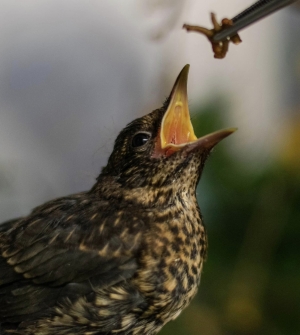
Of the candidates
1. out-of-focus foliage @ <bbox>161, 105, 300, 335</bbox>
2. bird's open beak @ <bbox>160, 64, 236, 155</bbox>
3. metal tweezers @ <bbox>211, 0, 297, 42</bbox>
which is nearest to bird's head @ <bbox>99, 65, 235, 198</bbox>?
bird's open beak @ <bbox>160, 64, 236, 155</bbox>

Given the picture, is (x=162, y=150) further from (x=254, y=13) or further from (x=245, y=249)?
(x=245, y=249)

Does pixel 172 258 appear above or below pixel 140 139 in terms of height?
below

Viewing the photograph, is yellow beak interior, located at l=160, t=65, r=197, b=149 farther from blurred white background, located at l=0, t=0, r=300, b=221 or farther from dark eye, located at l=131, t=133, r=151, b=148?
blurred white background, located at l=0, t=0, r=300, b=221

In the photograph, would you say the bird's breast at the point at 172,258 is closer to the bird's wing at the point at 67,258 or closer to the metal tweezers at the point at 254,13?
the bird's wing at the point at 67,258

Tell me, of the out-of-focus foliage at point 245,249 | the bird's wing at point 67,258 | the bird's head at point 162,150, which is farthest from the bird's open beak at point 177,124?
the out-of-focus foliage at point 245,249

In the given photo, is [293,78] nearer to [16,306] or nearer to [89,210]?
[89,210]

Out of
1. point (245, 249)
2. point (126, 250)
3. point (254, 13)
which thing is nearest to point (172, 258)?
point (126, 250)

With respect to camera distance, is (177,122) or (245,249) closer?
(177,122)
